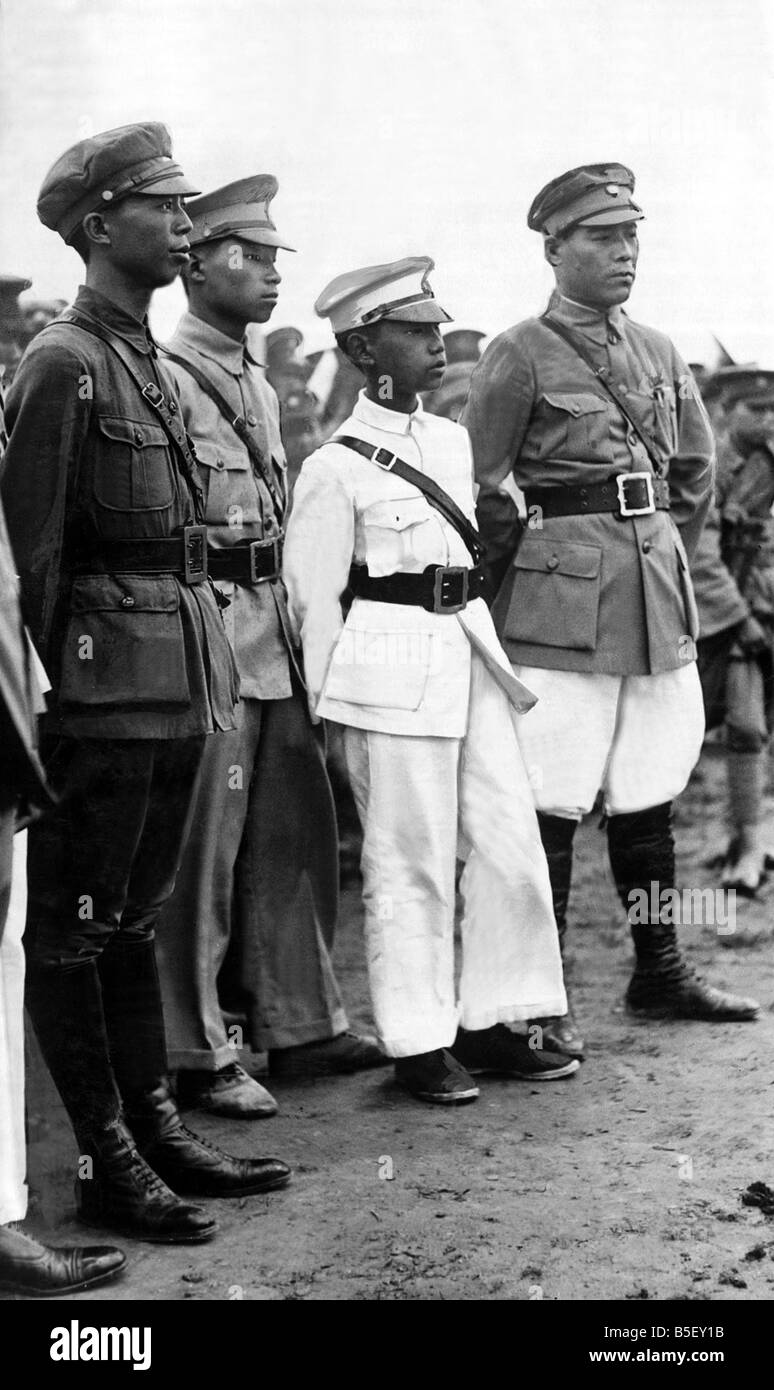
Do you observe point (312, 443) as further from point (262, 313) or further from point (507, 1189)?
point (507, 1189)

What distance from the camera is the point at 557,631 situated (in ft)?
19.1

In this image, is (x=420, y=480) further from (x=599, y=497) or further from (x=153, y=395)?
(x=153, y=395)

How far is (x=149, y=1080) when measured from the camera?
191 inches

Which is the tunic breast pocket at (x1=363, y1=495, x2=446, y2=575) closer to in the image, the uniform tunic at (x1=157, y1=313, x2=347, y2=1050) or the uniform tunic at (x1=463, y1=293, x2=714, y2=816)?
the uniform tunic at (x1=157, y1=313, x2=347, y2=1050)

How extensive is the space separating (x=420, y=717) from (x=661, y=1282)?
60.3 inches

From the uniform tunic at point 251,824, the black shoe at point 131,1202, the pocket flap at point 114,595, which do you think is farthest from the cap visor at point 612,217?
the black shoe at point 131,1202

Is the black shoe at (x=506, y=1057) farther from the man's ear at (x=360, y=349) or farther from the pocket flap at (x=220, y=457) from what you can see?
the man's ear at (x=360, y=349)

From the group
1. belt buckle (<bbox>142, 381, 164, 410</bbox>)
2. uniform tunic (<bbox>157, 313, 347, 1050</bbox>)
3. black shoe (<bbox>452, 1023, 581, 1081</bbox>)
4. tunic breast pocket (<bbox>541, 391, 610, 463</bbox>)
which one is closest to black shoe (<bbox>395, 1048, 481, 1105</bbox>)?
black shoe (<bbox>452, 1023, 581, 1081</bbox>)

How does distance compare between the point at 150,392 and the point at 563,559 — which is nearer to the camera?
the point at 150,392

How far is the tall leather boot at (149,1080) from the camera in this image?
4797 millimetres

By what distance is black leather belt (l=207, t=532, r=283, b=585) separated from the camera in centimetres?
541

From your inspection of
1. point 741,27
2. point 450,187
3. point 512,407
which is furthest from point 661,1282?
point 741,27

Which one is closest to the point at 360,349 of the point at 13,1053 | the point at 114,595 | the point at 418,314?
the point at 418,314

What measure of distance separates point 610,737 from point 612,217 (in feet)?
4.69
